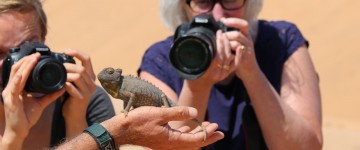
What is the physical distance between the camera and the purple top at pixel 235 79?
13.7ft

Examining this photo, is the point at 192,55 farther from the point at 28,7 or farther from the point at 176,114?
the point at 28,7

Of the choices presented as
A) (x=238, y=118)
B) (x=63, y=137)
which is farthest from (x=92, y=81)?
(x=238, y=118)

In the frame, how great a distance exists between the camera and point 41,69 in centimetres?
381

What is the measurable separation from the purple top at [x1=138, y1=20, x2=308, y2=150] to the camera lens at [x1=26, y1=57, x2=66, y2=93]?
0.61m

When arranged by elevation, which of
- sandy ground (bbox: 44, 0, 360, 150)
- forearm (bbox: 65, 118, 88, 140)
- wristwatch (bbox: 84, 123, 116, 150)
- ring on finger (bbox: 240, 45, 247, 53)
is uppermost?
ring on finger (bbox: 240, 45, 247, 53)

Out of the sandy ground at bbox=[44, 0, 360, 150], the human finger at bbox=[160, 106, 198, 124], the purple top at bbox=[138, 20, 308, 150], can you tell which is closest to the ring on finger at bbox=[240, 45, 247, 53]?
the purple top at bbox=[138, 20, 308, 150]

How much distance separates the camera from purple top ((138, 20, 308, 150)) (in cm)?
418

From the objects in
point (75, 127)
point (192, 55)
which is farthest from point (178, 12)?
point (75, 127)

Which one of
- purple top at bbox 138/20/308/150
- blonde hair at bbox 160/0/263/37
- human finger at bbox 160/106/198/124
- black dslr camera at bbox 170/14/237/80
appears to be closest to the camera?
human finger at bbox 160/106/198/124

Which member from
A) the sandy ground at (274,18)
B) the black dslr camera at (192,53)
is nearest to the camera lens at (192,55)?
the black dslr camera at (192,53)

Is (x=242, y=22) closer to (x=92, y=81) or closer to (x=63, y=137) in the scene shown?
(x=92, y=81)

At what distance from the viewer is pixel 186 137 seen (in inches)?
121

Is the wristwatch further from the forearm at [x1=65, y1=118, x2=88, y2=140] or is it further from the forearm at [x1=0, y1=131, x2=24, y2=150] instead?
the forearm at [x1=65, y1=118, x2=88, y2=140]

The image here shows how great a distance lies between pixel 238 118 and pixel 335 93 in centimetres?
934
